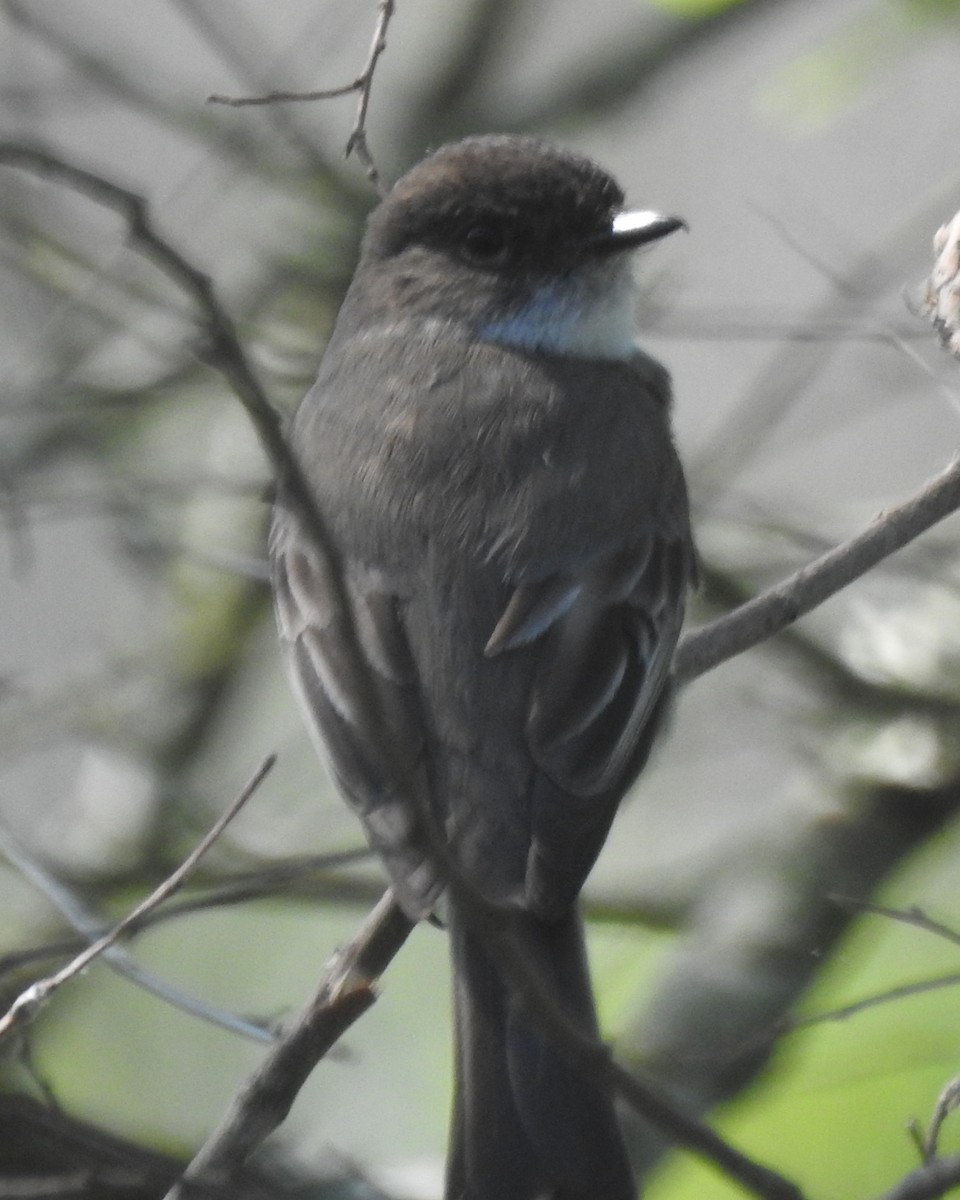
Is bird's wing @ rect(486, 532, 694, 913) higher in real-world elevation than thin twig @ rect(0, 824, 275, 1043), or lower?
higher

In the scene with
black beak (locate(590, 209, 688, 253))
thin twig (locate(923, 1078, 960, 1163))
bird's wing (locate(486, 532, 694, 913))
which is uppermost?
black beak (locate(590, 209, 688, 253))

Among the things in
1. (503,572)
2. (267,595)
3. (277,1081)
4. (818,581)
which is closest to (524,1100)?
(277,1081)

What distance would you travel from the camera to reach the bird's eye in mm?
3586

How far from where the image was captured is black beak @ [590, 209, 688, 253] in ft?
11.3

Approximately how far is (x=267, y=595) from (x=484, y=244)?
1683 millimetres

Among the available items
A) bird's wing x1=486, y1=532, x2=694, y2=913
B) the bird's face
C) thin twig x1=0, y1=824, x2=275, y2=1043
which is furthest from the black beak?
thin twig x1=0, y1=824, x2=275, y2=1043

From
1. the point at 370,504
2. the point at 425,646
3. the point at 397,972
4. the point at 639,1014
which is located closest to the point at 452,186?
the point at 370,504

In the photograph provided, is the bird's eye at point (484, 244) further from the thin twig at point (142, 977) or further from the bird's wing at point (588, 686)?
the thin twig at point (142, 977)

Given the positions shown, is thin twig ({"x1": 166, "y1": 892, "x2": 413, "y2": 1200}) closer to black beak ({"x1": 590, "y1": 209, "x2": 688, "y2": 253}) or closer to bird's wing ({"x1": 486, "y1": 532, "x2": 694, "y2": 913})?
bird's wing ({"x1": 486, "y1": 532, "x2": 694, "y2": 913})

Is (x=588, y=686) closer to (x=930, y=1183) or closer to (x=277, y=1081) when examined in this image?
(x=277, y=1081)

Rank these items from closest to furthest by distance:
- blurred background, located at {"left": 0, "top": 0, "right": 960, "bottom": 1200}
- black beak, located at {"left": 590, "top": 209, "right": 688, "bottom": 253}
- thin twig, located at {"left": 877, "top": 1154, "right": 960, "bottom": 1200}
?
1. thin twig, located at {"left": 877, "top": 1154, "right": 960, "bottom": 1200}
2. black beak, located at {"left": 590, "top": 209, "right": 688, "bottom": 253}
3. blurred background, located at {"left": 0, "top": 0, "right": 960, "bottom": 1200}

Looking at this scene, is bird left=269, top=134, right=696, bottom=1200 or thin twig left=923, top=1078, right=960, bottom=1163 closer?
thin twig left=923, top=1078, right=960, bottom=1163

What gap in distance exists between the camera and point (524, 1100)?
8.09 feet

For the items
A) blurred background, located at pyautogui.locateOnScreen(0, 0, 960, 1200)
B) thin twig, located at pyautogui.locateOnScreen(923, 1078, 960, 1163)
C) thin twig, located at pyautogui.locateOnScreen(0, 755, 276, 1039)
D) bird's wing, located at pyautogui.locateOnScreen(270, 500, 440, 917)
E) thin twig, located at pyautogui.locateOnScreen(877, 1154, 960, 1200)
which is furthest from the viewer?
blurred background, located at pyautogui.locateOnScreen(0, 0, 960, 1200)
